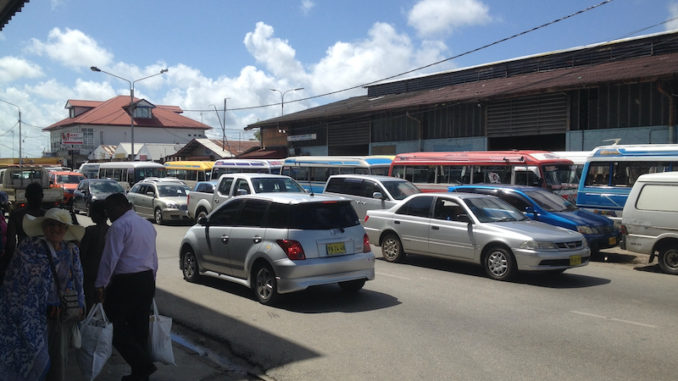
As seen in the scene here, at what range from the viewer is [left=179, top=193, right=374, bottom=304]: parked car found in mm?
7953

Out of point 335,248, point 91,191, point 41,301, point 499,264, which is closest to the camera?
point 41,301

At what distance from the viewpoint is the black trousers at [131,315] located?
510 centimetres

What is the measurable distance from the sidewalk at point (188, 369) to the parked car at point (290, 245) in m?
1.80

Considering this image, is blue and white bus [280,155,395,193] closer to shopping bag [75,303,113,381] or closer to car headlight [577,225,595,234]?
car headlight [577,225,595,234]

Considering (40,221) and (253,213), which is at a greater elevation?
(40,221)

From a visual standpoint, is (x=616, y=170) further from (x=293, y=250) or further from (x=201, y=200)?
(x=201, y=200)

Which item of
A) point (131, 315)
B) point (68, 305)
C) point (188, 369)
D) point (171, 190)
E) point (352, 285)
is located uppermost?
point (171, 190)

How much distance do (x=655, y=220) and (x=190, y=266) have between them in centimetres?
912

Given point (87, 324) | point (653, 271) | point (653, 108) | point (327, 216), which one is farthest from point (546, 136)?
point (87, 324)

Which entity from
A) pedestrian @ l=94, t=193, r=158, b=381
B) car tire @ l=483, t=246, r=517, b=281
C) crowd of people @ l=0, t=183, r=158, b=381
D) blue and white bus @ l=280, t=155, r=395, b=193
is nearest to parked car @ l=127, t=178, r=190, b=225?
blue and white bus @ l=280, t=155, r=395, b=193

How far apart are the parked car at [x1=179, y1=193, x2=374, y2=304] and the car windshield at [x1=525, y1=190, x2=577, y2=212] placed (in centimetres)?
638

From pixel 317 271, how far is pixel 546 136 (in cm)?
2326

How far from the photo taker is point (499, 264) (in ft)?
33.9

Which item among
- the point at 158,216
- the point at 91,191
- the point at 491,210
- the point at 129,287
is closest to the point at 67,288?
the point at 129,287
